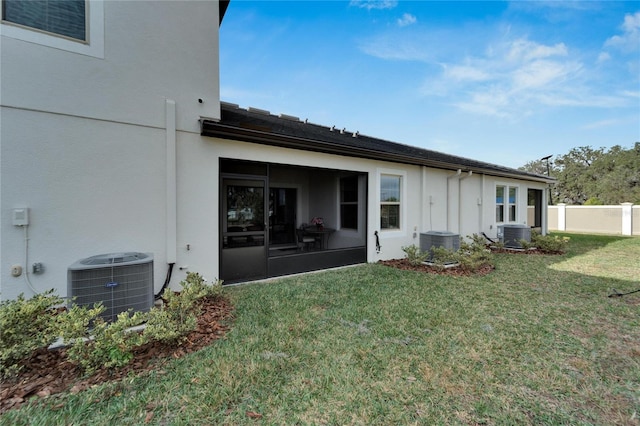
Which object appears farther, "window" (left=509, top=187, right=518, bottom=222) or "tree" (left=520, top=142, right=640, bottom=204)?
"tree" (left=520, top=142, right=640, bottom=204)

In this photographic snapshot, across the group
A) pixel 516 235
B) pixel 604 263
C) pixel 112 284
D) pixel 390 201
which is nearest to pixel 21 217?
pixel 112 284

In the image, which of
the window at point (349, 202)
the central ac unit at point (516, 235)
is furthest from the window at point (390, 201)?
the central ac unit at point (516, 235)

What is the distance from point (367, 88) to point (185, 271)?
12.1 m

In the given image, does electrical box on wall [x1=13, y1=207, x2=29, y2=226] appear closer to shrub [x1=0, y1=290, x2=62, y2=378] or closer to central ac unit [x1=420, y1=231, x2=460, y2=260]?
shrub [x1=0, y1=290, x2=62, y2=378]

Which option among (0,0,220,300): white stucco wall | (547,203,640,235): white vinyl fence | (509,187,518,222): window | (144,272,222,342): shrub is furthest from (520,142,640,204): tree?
(144,272,222,342): shrub

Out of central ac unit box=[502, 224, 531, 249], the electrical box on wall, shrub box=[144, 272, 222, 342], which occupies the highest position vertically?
the electrical box on wall

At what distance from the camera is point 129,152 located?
439 centimetres

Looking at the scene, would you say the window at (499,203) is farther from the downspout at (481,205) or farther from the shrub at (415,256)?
the shrub at (415,256)

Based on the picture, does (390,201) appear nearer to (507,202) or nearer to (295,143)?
(295,143)

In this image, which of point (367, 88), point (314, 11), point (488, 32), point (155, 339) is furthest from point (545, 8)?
point (155, 339)

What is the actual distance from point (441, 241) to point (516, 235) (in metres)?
4.86

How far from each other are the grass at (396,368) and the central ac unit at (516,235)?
579 cm

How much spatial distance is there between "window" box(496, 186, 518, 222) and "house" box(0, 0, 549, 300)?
863 centimetres

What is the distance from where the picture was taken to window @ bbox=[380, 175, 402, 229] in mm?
7930
